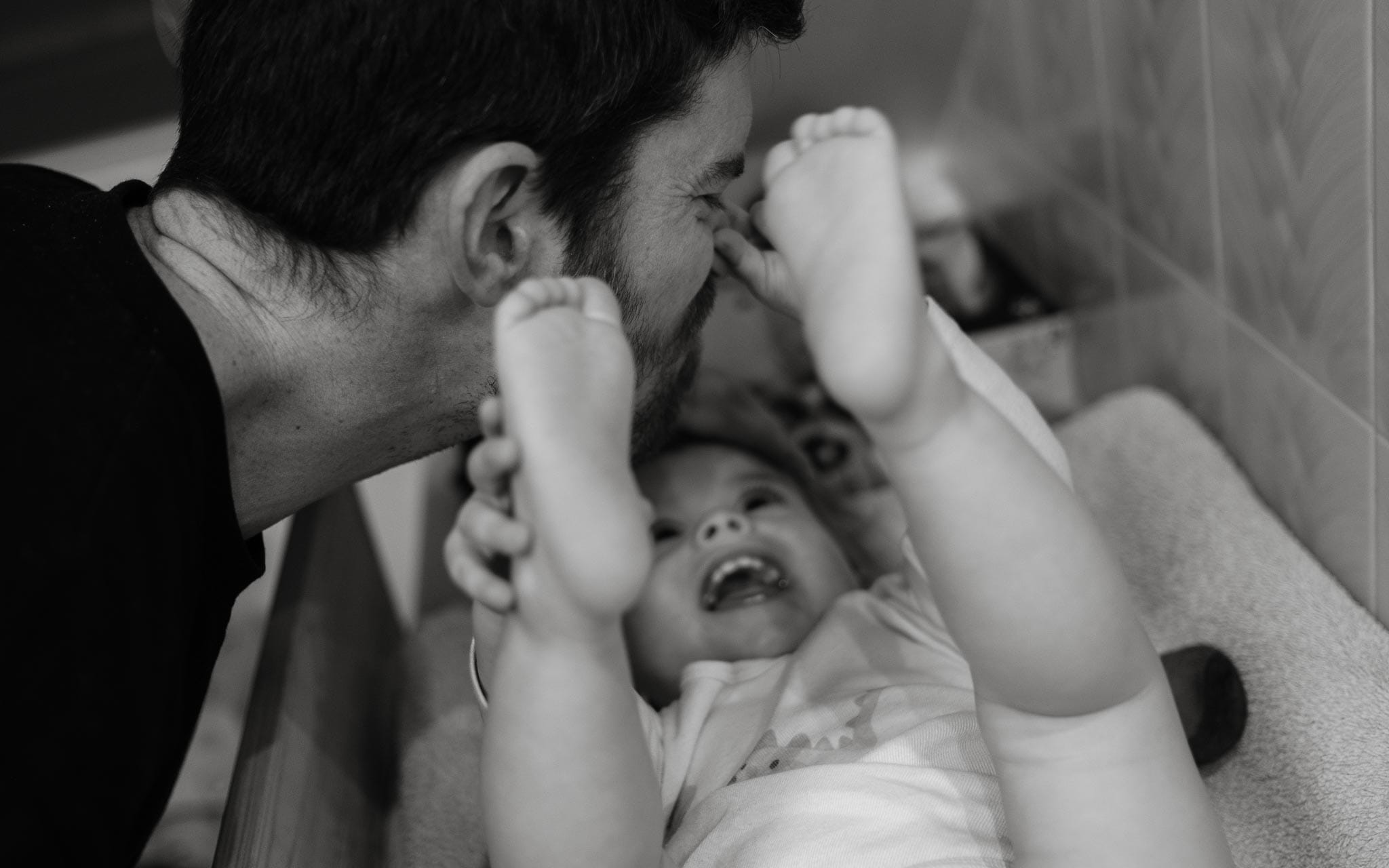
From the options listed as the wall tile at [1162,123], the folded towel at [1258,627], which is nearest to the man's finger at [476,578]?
the folded towel at [1258,627]

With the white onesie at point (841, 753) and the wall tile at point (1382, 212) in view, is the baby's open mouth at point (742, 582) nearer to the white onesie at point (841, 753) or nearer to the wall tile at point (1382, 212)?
the white onesie at point (841, 753)

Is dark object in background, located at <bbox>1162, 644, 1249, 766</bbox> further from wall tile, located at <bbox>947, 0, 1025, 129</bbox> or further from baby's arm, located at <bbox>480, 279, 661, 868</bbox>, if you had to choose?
wall tile, located at <bbox>947, 0, 1025, 129</bbox>

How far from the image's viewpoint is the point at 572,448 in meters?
0.69

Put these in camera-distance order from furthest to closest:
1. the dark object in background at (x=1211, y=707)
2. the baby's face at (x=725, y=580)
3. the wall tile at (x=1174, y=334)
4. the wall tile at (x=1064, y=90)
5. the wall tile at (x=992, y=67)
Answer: the wall tile at (x=992, y=67)
the wall tile at (x=1064, y=90)
the wall tile at (x=1174, y=334)
the baby's face at (x=725, y=580)
the dark object in background at (x=1211, y=707)

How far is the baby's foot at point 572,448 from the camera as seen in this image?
677 mm

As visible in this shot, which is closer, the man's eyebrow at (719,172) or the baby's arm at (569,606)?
the baby's arm at (569,606)

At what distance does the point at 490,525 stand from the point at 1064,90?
1.05m

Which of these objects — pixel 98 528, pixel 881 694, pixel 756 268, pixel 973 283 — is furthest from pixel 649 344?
pixel 973 283

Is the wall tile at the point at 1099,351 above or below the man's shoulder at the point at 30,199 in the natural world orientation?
below

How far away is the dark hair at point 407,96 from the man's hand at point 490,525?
0.27 metres

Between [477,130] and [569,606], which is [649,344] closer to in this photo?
[477,130]

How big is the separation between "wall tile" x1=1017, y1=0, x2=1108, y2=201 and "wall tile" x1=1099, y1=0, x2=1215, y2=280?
5 centimetres

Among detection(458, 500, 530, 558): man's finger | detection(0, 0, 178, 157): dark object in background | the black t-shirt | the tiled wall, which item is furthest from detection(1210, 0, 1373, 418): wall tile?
detection(0, 0, 178, 157): dark object in background

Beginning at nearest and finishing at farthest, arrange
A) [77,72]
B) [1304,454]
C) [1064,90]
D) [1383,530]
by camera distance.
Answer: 1. [1383,530]
2. [1304,454]
3. [1064,90]
4. [77,72]
